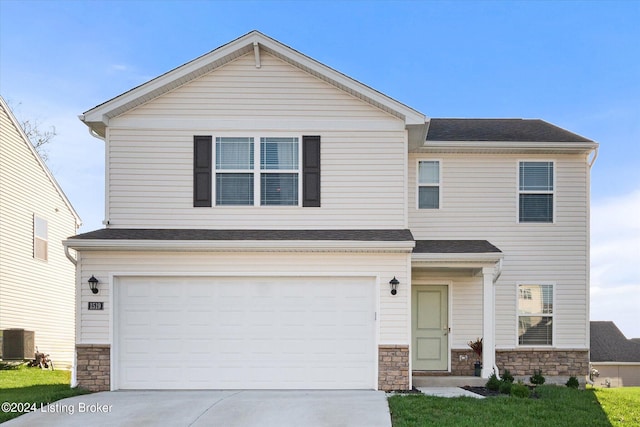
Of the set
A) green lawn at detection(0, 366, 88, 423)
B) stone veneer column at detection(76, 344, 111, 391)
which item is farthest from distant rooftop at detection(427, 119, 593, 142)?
green lawn at detection(0, 366, 88, 423)

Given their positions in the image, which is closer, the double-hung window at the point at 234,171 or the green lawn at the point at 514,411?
the green lawn at the point at 514,411

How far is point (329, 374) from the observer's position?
11750mm

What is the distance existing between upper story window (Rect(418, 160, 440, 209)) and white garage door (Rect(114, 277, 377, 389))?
3221 millimetres

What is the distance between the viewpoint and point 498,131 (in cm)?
1497

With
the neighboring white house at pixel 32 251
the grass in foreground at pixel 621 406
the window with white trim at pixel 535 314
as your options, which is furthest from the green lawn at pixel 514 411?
the neighboring white house at pixel 32 251

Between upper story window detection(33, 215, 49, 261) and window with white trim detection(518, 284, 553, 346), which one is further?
upper story window detection(33, 215, 49, 261)

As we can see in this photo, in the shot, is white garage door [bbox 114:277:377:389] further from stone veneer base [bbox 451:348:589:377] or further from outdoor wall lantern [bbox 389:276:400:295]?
stone veneer base [bbox 451:348:589:377]

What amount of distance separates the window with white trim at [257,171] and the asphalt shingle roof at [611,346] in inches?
687

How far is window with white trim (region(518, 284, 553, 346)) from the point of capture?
14.1 metres

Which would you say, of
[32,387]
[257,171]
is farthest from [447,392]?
[32,387]

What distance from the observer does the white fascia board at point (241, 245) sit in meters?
11.6

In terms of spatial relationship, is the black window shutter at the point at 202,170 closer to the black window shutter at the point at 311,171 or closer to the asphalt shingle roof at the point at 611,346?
the black window shutter at the point at 311,171

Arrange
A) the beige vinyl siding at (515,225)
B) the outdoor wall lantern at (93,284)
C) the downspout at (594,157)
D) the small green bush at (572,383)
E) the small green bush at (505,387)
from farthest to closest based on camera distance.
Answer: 1. the beige vinyl siding at (515,225)
2. the downspout at (594,157)
3. the small green bush at (572,383)
4. the outdoor wall lantern at (93,284)
5. the small green bush at (505,387)

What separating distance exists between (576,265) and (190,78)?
9571 mm
